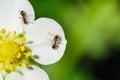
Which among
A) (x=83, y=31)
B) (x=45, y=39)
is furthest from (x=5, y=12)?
→ (x=83, y=31)

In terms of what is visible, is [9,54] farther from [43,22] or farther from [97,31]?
[97,31]

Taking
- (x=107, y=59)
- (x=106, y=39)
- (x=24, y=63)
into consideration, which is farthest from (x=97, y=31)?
(x=24, y=63)

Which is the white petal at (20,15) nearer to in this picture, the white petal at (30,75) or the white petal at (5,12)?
the white petal at (5,12)

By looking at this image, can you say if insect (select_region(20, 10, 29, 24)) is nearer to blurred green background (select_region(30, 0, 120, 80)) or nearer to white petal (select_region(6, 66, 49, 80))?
blurred green background (select_region(30, 0, 120, 80))

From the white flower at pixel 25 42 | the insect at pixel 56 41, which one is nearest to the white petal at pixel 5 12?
the white flower at pixel 25 42

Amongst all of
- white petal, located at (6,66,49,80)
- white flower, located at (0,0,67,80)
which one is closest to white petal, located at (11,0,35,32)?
white flower, located at (0,0,67,80)

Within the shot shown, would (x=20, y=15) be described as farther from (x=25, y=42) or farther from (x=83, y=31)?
(x=83, y=31)
